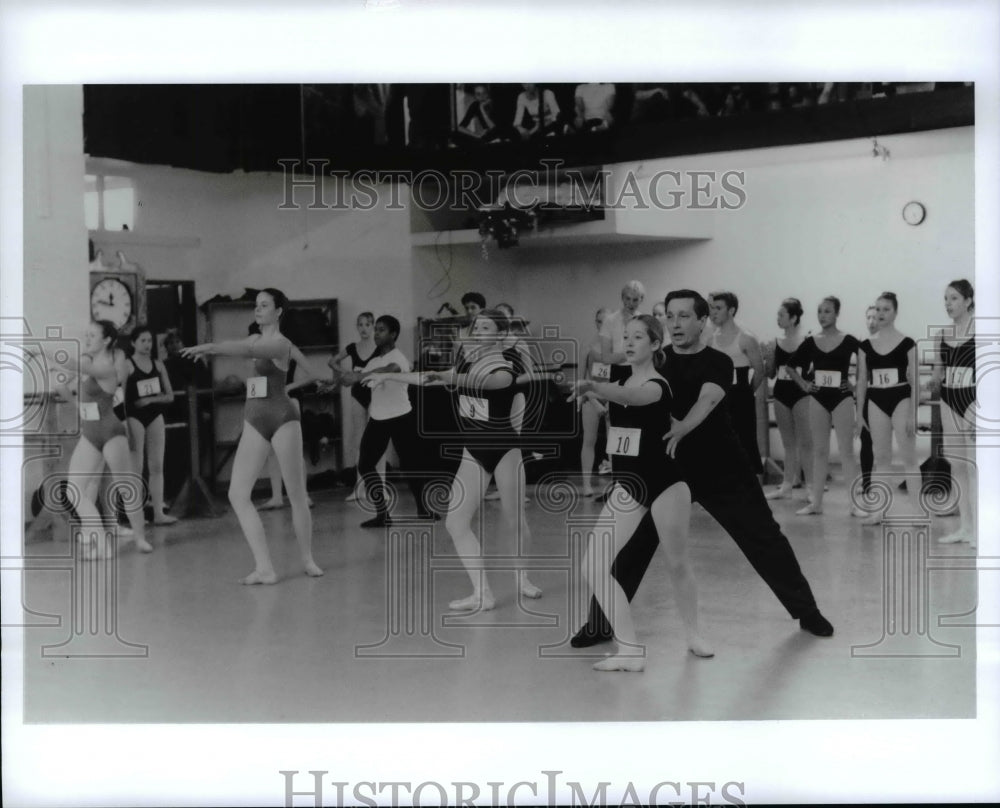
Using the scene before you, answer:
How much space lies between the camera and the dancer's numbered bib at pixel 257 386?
544 cm

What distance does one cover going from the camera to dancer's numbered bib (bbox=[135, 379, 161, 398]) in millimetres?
5363

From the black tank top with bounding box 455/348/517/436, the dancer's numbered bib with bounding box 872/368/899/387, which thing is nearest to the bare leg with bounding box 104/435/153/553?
the black tank top with bounding box 455/348/517/436

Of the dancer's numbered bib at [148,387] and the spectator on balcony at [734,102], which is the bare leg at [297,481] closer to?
the dancer's numbered bib at [148,387]

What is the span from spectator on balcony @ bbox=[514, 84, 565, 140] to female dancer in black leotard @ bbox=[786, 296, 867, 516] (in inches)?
51.3

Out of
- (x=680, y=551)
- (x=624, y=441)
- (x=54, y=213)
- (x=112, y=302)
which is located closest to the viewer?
(x=624, y=441)

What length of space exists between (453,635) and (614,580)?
0.67 m

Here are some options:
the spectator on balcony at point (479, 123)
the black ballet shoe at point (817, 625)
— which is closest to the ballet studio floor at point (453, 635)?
the black ballet shoe at point (817, 625)

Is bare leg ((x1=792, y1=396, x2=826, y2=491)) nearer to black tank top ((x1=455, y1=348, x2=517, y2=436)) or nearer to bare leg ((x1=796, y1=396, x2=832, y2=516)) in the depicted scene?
bare leg ((x1=796, y1=396, x2=832, y2=516))

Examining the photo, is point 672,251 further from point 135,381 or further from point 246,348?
point 135,381

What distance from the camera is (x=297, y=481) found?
17.9 feet

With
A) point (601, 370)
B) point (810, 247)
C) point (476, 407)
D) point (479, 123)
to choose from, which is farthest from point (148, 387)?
point (810, 247)

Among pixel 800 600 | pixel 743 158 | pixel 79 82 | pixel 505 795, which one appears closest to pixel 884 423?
pixel 800 600

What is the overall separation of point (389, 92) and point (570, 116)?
0.72 m

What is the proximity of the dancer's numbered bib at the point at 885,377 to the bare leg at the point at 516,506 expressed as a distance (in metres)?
1.52
